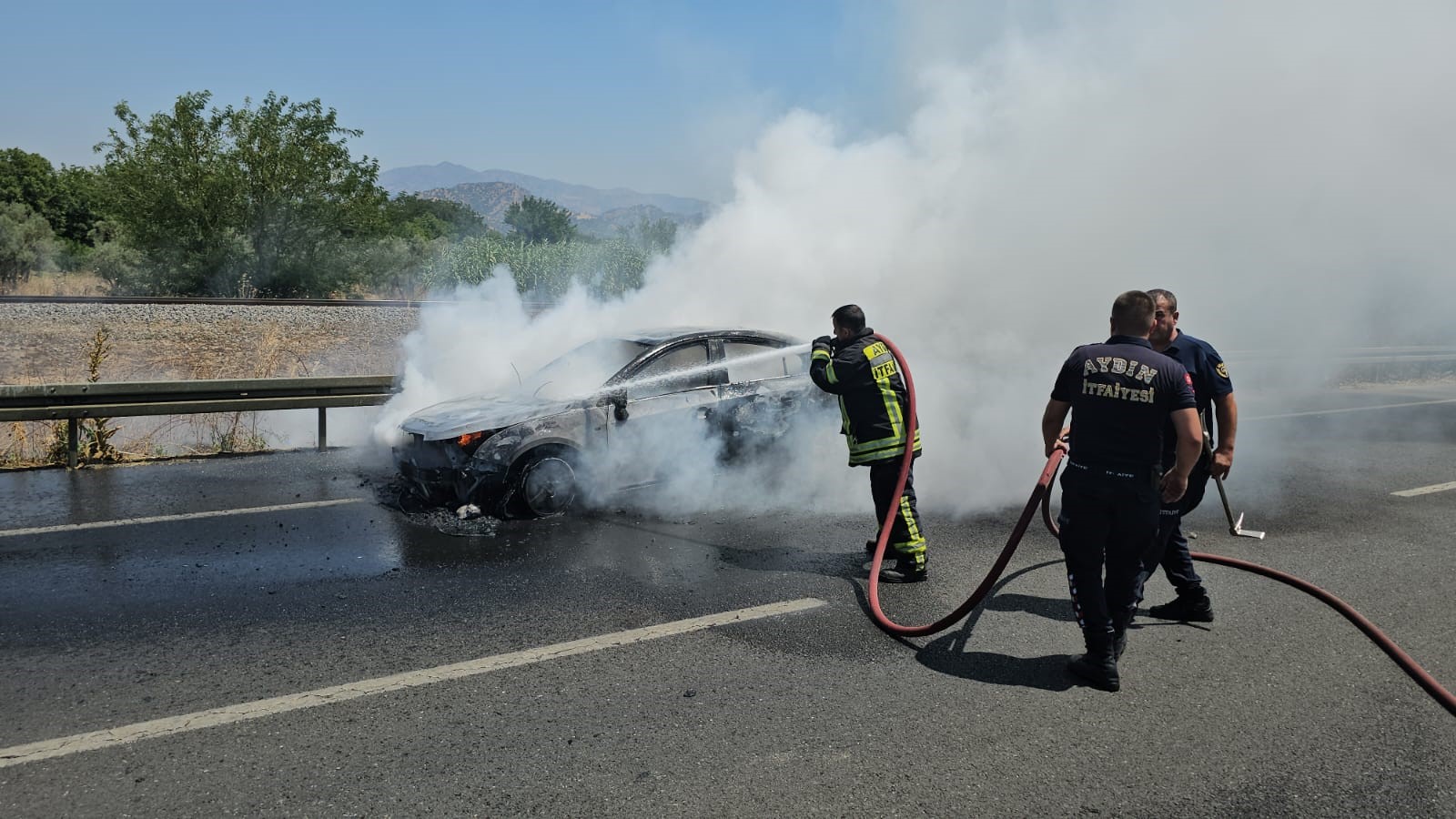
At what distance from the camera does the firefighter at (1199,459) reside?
4656 mm

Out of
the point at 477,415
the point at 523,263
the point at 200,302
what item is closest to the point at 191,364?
the point at 200,302

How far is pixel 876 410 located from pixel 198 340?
16028 millimetres

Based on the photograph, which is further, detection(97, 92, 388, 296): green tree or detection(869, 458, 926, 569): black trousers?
detection(97, 92, 388, 296): green tree

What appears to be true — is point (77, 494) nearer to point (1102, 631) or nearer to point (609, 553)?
point (609, 553)

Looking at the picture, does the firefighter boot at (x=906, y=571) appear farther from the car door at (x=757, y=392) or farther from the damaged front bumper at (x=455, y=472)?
the damaged front bumper at (x=455, y=472)

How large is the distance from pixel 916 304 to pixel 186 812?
858 centimetres

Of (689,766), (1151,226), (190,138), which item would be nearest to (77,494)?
(689,766)

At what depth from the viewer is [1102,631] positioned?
13.8 feet

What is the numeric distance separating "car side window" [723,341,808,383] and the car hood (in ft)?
4.61

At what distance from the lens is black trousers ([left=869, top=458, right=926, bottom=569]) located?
226 inches

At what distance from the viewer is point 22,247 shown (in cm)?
2653

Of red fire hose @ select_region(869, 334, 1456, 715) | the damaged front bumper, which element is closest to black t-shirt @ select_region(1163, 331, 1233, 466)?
red fire hose @ select_region(869, 334, 1456, 715)

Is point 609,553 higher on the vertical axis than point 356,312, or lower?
lower

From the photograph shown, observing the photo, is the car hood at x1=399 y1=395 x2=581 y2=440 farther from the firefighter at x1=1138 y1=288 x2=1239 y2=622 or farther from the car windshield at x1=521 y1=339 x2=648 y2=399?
the firefighter at x1=1138 y1=288 x2=1239 y2=622
